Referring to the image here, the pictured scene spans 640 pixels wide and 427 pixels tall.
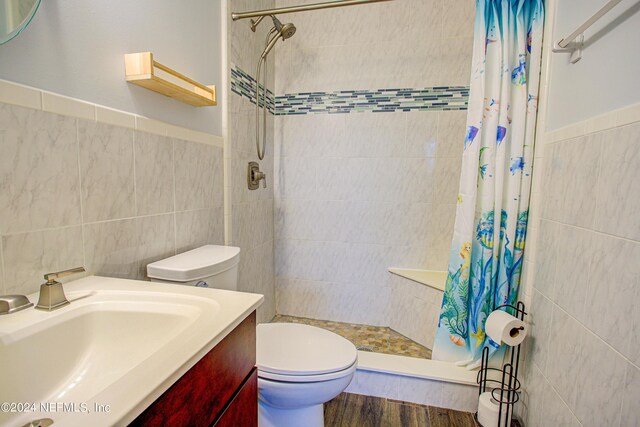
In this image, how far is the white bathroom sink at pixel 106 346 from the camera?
423mm

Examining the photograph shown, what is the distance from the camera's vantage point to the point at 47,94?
748mm

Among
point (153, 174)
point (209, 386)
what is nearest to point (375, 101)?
point (153, 174)

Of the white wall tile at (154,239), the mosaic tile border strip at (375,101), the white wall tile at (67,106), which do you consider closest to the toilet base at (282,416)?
the white wall tile at (154,239)

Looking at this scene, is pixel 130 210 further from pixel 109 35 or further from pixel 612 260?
pixel 612 260

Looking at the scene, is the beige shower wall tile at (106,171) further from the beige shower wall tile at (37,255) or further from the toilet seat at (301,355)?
the toilet seat at (301,355)

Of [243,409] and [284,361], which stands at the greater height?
[243,409]

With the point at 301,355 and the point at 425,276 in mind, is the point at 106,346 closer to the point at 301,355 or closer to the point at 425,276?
the point at 301,355

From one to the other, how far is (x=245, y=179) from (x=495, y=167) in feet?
4.34

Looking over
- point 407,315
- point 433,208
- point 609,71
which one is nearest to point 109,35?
point 609,71

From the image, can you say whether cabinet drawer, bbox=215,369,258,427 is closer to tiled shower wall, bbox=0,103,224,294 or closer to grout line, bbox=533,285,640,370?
tiled shower wall, bbox=0,103,224,294

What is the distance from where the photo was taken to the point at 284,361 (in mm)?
1133

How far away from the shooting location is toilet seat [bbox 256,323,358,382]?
3.57 feet

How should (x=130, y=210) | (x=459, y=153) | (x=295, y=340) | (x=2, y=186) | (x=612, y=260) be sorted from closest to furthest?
(x=2, y=186) < (x=612, y=260) < (x=130, y=210) < (x=295, y=340) < (x=459, y=153)

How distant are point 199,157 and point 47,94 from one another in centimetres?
62
